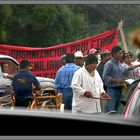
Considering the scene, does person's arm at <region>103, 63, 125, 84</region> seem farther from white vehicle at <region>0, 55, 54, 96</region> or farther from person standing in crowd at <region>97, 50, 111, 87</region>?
white vehicle at <region>0, 55, 54, 96</region>

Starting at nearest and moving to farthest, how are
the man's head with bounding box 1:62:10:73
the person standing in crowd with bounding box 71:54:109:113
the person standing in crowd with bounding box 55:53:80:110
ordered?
the person standing in crowd with bounding box 71:54:109:113 → the person standing in crowd with bounding box 55:53:80:110 → the man's head with bounding box 1:62:10:73

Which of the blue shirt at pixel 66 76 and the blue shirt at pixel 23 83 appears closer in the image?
the blue shirt at pixel 66 76

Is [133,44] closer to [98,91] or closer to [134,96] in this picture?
[98,91]

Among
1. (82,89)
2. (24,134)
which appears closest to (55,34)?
(82,89)

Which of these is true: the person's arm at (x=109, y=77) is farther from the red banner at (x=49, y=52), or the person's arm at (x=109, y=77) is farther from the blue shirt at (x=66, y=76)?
the red banner at (x=49, y=52)

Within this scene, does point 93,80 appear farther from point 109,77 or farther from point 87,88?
point 109,77

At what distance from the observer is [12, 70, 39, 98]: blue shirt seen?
9.73 meters

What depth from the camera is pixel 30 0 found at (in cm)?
278

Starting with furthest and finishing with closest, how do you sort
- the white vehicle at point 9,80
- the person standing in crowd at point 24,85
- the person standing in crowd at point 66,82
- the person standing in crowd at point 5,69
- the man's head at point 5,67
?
the man's head at point 5,67
the person standing in crowd at point 5,69
the white vehicle at point 9,80
the person standing in crowd at point 24,85
the person standing in crowd at point 66,82

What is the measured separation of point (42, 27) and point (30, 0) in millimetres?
26012

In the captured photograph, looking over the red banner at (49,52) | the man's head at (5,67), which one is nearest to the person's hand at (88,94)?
the man's head at (5,67)

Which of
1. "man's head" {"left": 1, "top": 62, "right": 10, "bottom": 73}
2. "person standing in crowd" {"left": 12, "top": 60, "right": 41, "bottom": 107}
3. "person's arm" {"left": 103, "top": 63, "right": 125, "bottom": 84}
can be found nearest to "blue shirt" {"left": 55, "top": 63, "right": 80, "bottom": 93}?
"person standing in crowd" {"left": 12, "top": 60, "right": 41, "bottom": 107}

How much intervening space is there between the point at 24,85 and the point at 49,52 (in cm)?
733

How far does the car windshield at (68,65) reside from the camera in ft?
16.3
